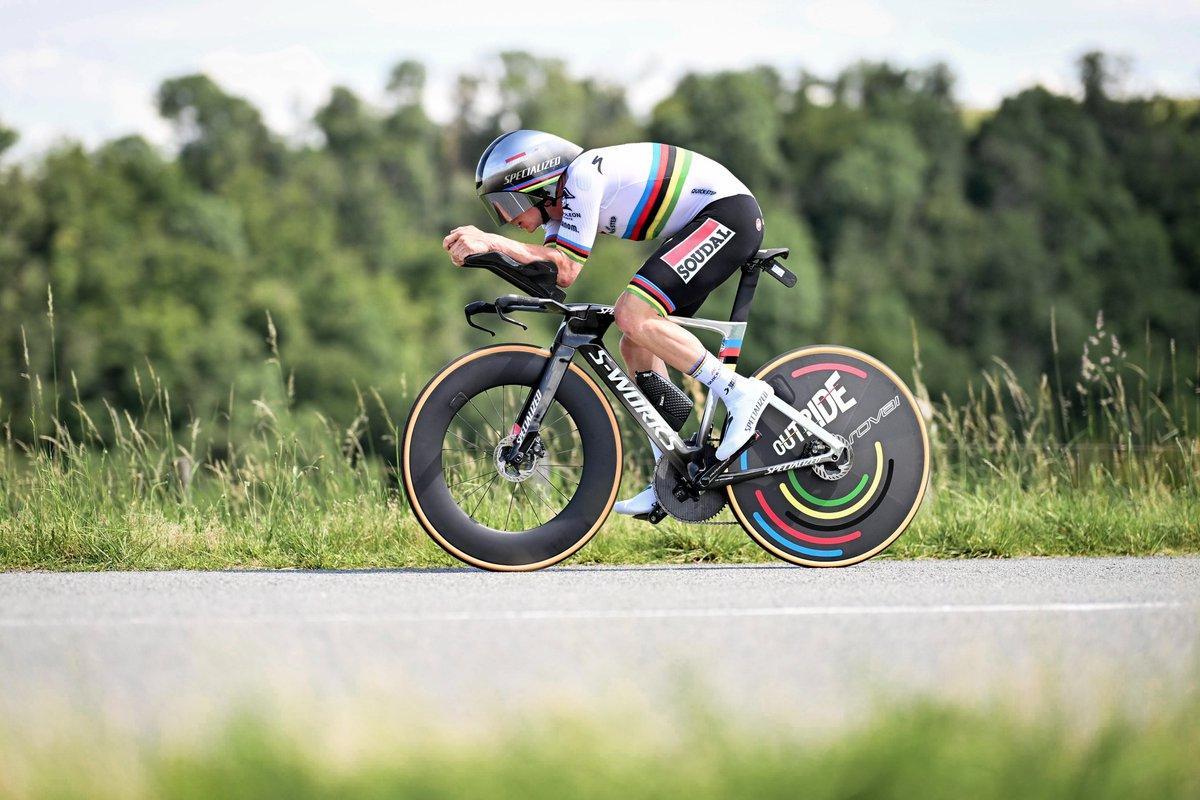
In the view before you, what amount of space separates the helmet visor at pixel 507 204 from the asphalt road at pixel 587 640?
1.53 meters

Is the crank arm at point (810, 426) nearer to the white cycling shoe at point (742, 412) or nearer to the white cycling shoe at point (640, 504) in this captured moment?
Answer: the white cycling shoe at point (742, 412)

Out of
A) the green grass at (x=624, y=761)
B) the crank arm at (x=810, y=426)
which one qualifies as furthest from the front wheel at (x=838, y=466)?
the green grass at (x=624, y=761)

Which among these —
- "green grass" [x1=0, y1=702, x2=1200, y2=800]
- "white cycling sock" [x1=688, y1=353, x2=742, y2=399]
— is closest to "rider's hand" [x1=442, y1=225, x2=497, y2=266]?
"white cycling sock" [x1=688, y1=353, x2=742, y2=399]

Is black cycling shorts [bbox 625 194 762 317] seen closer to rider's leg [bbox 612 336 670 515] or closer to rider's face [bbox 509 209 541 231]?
rider's leg [bbox 612 336 670 515]

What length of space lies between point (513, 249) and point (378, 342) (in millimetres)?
55104

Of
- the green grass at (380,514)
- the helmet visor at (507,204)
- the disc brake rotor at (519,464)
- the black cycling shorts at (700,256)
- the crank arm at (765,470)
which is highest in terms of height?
the helmet visor at (507,204)

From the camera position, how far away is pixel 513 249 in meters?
6.40

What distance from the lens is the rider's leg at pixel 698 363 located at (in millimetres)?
6480

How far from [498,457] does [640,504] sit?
2.16ft

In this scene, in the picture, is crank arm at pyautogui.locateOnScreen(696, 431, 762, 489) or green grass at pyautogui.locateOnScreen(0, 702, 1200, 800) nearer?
green grass at pyautogui.locateOnScreen(0, 702, 1200, 800)

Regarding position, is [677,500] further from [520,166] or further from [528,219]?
[520,166]

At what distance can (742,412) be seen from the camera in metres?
6.62

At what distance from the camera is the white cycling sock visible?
21.5ft

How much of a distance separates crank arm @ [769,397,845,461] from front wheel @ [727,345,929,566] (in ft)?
0.11
